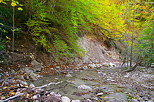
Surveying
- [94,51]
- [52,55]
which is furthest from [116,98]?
[94,51]

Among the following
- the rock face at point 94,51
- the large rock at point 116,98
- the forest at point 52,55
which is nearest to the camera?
the large rock at point 116,98

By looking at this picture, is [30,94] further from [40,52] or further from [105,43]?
[105,43]

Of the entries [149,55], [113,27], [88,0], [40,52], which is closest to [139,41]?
[149,55]

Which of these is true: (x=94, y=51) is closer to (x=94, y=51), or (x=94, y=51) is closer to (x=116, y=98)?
(x=94, y=51)

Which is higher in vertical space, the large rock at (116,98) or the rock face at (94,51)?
the rock face at (94,51)

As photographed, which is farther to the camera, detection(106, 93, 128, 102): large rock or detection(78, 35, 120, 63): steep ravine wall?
detection(78, 35, 120, 63): steep ravine wall

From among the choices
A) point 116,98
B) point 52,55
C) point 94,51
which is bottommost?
point 116,98

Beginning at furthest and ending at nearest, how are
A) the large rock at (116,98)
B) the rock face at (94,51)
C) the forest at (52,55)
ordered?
the rock face at (94,51)
the forest at (52,55)
the large rock at (116,98)

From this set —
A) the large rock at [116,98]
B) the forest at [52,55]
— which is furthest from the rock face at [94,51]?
the large rock at [116,98]

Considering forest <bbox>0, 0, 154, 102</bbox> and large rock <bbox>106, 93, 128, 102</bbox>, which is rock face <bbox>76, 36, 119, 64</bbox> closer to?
forest <bbox>0, 0, 154, 102</bbox>

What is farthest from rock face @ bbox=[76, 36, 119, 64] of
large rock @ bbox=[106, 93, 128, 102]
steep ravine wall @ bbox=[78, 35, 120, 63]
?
large rock @ bbox=[106, 93, 128, 102]

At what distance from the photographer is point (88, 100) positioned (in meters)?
1.85

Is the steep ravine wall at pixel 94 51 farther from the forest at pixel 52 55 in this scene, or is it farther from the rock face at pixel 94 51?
the forest at pixel 52 55

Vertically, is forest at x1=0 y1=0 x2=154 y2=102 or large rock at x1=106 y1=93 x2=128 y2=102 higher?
forest at x1=0 y1=0 x2=154 y2=102
